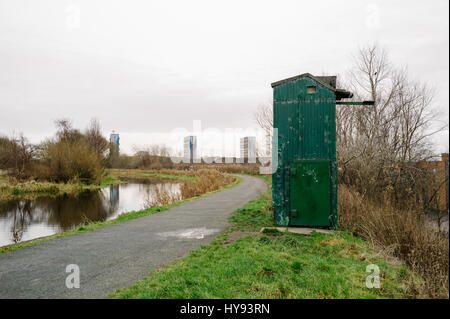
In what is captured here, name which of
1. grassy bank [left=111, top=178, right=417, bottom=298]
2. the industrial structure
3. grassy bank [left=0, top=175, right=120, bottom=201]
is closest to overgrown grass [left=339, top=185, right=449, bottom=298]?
grassy bank [left=111, top=178, right=417, bottom=298]

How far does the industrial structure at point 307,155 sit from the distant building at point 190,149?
49657 millimetres

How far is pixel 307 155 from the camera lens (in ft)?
27.8

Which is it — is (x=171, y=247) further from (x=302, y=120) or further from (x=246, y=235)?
(x=302, y=120)

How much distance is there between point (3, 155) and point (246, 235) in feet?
94.6

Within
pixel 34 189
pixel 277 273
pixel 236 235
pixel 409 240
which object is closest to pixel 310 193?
pixel 236 235

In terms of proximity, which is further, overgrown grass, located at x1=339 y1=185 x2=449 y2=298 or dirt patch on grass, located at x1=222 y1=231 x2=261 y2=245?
dirt patch on grass, located at x1=222 y1=231 x2=261 y2=245

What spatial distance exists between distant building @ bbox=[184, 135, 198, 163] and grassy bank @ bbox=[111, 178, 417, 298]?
5162 centimetres

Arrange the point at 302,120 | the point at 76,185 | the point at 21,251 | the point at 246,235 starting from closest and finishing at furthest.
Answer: the point at 21,251, the point at 246,235, the point at 302,120, the point at 76,185

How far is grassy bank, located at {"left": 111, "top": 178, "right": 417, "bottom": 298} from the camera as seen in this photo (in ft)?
14.0

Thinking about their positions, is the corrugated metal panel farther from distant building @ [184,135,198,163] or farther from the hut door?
distant building @ [184,135,198,163]

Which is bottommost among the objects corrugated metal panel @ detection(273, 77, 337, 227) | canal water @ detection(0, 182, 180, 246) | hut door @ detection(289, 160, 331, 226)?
canal water @ detection(0, 182, 180, 246)

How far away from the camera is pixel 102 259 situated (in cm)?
602

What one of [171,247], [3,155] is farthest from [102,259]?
[3,155]

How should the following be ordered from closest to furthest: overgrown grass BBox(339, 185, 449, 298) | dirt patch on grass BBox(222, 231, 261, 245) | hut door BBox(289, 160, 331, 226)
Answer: overgrown grass BBox(339, 185, 449, 298)
dirt patch on grass BBox(222, 231, 261, 245)
hut door BBox(289, 160, 331, 226)
